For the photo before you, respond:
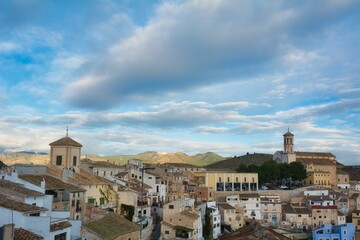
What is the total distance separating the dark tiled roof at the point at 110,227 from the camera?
31016 millimetres

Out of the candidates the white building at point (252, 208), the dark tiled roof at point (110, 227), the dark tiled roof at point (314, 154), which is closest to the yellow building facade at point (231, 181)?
the white building at point (252, 208)

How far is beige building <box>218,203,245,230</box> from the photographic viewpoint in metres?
63.5

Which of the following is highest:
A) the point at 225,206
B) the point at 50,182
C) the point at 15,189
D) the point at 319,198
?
the point at 50,182

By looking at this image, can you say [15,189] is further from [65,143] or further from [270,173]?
[270,173]

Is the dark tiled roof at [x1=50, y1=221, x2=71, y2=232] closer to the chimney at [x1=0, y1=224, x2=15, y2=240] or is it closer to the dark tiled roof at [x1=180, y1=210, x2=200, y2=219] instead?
the chimney at [x1=0, y1=224, x2=15, y2=240]

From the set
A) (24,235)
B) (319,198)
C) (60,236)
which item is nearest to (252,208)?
(319,198)

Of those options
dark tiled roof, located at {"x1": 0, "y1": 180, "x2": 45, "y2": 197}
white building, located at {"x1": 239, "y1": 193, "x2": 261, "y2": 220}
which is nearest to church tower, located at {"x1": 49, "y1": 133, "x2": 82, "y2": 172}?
dark tiled roof, located at {"x1": 0, "y1": 180, "x2": 45, "y2": 197}

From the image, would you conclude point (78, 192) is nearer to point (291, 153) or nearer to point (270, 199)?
point (270, 199)

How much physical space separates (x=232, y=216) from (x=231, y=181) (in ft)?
77.9

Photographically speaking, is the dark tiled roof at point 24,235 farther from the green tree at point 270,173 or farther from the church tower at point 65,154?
the green tree at point 270,173

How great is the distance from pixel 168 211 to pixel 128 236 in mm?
13820

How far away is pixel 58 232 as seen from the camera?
24.8 m

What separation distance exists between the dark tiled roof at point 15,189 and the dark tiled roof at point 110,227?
192 inches

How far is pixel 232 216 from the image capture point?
64.1 m
